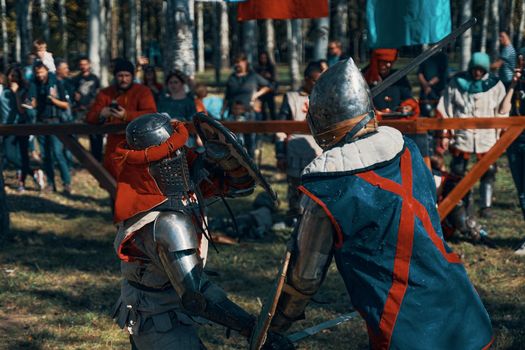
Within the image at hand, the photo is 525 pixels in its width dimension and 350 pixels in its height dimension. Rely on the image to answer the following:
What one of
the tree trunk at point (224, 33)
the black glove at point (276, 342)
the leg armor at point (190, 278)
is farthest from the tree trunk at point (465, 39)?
the black glove at point (276, 342)

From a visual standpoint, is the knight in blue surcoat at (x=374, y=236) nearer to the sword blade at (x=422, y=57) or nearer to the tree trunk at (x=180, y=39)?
the sword blade at (x=422, y=57)

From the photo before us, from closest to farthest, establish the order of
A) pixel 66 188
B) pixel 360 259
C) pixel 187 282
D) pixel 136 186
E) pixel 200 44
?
pixel 360 259
pixel 187 282
pixel 136 186
pixel 66 188
pixel 200 44

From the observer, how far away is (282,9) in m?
9.81

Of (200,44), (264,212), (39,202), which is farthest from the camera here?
(200,44)

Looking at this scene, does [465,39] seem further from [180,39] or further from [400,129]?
[400,129]

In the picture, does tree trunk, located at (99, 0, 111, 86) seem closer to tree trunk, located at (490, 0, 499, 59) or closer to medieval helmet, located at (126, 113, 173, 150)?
tree trunk, located at (490, 0, 499, 59)

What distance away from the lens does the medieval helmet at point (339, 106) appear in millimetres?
3154

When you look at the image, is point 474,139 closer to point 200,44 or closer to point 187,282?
point 187,282

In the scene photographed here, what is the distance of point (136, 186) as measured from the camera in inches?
160

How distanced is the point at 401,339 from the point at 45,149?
9.27 m

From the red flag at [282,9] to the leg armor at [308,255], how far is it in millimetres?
6829

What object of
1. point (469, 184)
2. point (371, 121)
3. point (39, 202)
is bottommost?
point (39, 202)

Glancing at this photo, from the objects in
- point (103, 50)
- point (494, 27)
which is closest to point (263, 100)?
point (494, 27)

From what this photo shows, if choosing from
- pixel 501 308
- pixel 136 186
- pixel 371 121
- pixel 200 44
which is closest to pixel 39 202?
pixel 501 308
